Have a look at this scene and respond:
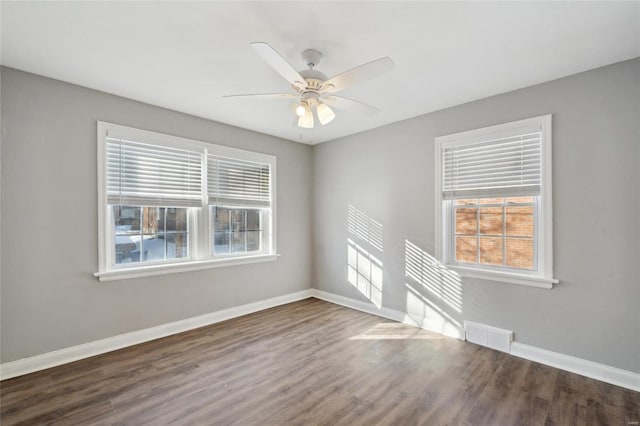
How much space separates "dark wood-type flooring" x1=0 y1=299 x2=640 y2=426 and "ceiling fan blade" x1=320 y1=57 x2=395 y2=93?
2.32 m

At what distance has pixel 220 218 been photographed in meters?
4.02

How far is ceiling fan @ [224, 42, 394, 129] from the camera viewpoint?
1855 mm

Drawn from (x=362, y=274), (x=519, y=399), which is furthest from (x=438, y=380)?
(x=362, y=274)

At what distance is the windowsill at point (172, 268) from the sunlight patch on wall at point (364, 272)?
1221mm

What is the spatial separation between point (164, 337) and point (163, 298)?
430 mm

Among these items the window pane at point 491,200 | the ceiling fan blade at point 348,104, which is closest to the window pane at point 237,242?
the ceiling fan blade at point 348,104

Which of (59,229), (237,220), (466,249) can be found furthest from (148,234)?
(466,249)

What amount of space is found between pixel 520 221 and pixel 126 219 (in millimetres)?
4126

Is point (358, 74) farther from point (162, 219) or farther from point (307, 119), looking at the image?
point (162, 219)

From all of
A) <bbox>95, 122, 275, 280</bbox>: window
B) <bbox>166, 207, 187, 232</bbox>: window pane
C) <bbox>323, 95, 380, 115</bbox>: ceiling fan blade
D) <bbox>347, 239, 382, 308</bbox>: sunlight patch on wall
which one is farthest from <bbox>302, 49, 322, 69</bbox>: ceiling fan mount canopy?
<bbox>347, 239, 382, 308</bbox>: sunlight patch on wall

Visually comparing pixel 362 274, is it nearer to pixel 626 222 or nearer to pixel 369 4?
pixel 626 222

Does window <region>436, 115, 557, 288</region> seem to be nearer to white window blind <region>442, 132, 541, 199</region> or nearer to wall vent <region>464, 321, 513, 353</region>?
white window blind <region>442, 132, 541, 199</region>

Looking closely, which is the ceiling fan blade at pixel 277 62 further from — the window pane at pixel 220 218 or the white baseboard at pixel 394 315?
the white baseboard at pixel 394 315

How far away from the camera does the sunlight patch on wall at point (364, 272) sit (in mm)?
4156
